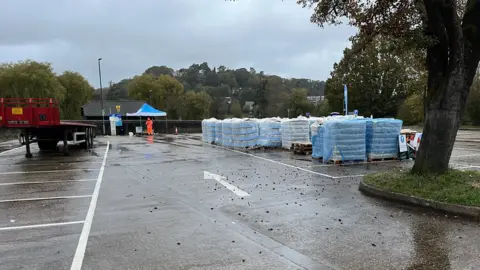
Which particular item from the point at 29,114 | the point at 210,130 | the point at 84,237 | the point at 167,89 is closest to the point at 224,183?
the point at 84,237

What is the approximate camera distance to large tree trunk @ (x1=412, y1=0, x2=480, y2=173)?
8203 mm

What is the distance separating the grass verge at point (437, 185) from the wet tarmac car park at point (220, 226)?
1.59ft

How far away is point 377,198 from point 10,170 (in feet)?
39.3

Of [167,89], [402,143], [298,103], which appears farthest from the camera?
[167,89]

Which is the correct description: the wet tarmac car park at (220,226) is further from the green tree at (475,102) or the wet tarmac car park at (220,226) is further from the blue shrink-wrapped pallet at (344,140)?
the green tree at (475,102)

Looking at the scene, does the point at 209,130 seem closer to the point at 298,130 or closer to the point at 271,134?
the point at 271,134

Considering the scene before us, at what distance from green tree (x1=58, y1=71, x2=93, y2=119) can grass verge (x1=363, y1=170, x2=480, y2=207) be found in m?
69.3

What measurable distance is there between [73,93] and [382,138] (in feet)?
221

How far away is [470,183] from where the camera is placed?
25.8ft

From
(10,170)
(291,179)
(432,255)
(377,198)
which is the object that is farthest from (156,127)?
(432,255)

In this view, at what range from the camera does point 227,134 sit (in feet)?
72.0

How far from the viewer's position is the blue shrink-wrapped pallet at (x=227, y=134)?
21.6 m

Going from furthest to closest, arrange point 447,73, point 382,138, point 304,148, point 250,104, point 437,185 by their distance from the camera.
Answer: point 250,104 < point 304,148 < point 382,138 < point 447,73 < point 437,185

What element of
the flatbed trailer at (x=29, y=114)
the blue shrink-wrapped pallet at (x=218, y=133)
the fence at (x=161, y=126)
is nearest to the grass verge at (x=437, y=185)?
the flatbed trailer at (x=29, y=114)
